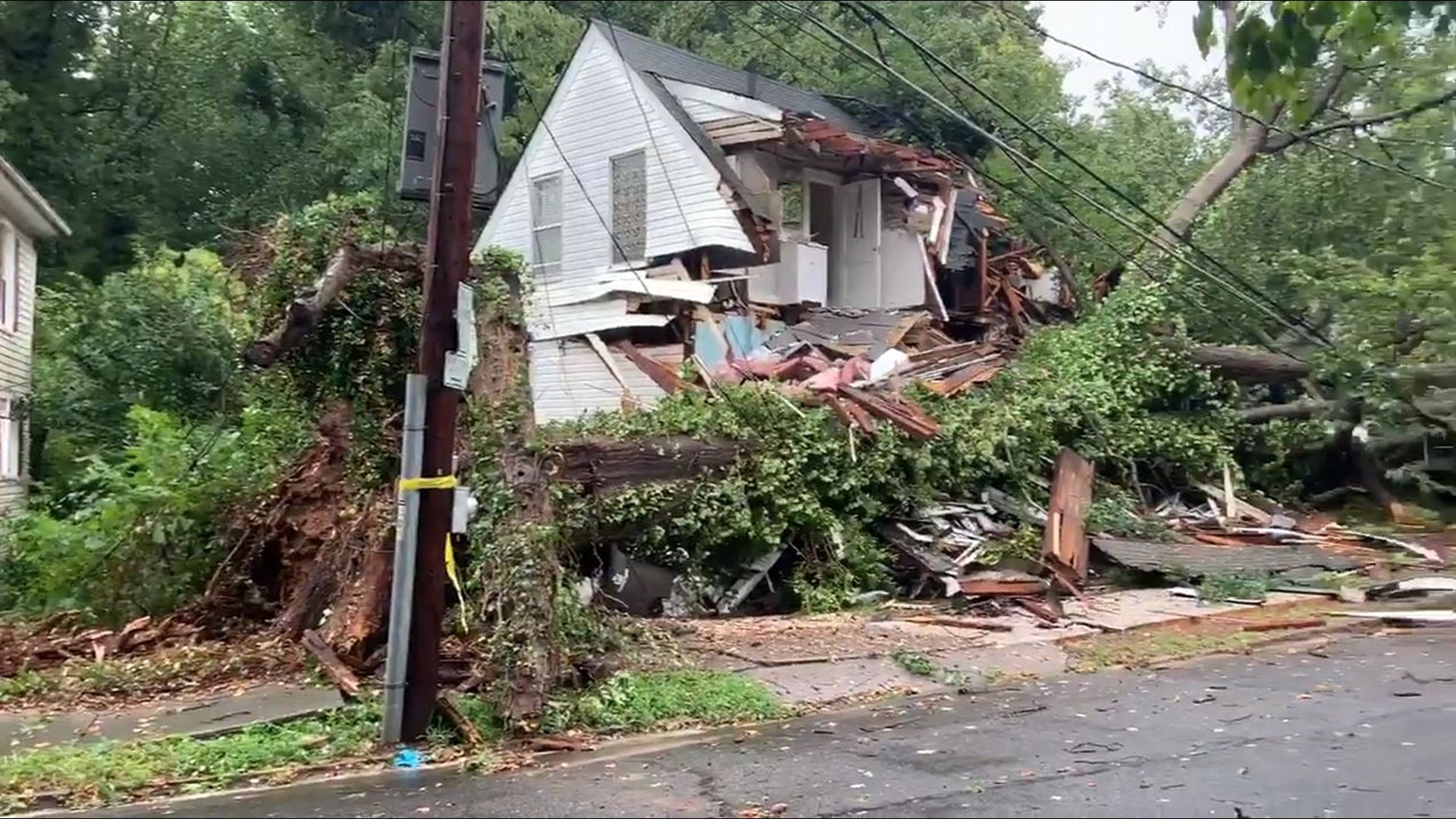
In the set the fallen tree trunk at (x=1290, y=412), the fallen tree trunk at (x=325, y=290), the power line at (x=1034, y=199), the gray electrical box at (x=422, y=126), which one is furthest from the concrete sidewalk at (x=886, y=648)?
the fallen tree trunk at (x=1290, y=412)

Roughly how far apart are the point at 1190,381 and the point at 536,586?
13279 millimetres

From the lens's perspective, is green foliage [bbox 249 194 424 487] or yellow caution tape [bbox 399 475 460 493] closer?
yellow caution tape [bbox 399 475 460 493]

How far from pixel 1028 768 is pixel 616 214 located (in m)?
15.5

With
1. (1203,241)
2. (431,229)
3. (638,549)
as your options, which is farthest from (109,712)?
(1203,241)

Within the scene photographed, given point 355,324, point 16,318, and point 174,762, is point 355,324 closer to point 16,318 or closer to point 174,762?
point 174,762

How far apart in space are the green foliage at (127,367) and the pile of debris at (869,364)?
836cm

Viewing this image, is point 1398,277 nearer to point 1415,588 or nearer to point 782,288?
point 1415,588

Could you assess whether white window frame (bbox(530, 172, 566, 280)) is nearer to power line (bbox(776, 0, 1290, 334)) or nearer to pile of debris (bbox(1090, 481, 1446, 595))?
power line (bbox(776, 0, 1290, 334))

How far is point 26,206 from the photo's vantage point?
57.0 feet

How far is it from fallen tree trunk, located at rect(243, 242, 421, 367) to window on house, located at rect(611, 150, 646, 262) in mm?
9696

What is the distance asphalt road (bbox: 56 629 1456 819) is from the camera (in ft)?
20.3

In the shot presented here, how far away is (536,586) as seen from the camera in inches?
328

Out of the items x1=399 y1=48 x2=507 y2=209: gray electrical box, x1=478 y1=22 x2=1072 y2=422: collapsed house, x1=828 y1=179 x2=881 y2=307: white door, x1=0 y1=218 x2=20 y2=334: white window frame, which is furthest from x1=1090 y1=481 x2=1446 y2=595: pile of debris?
x1=0 y1=218 x2=20 y2=334: white window frame

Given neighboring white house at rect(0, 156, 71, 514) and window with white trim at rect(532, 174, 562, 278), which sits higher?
window with white trim at rect(532, 174, 562, 278)
